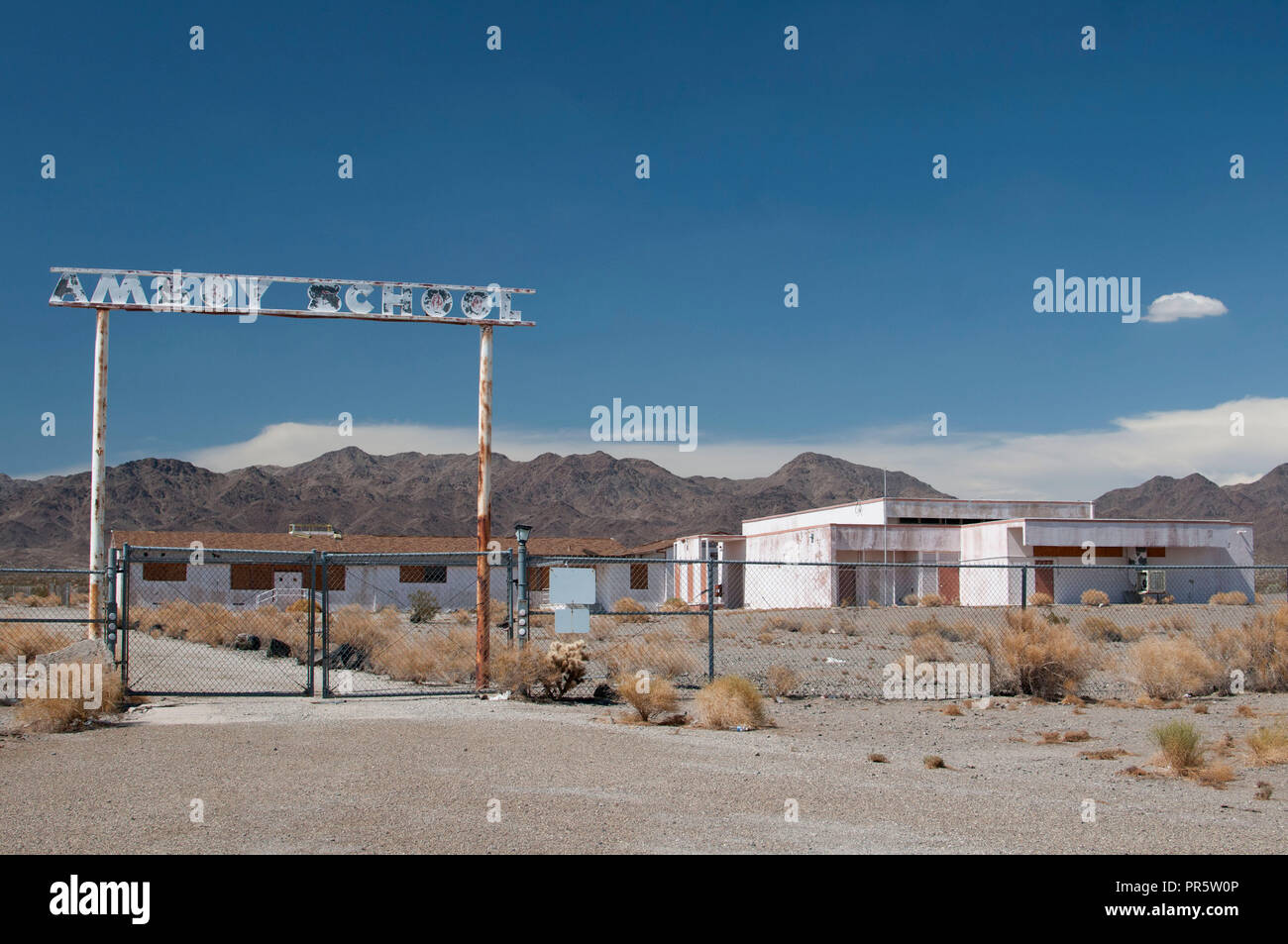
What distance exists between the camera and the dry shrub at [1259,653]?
→ 16.6 meters

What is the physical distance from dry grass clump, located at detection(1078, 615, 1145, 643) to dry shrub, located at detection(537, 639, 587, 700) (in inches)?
618

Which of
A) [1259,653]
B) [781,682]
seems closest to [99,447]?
[781,682]

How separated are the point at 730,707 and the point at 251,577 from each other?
148 ft

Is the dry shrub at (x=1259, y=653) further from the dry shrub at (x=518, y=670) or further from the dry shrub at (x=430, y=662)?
the dry shrub at (x=430, y=662)

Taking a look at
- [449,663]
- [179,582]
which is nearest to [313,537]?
[179,582]

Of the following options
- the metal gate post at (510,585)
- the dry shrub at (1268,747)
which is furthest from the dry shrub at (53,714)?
the dry shrub at (1268,747)

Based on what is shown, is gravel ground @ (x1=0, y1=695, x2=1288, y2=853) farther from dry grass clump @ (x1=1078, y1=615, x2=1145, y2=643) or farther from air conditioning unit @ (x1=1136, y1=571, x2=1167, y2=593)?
air conditioning unit @ (x1=1136, y1=571, x2=1167, y2=593)

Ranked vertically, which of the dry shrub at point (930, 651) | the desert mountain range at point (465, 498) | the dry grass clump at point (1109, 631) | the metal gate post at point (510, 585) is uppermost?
the desert mountain range at point (465, 498)

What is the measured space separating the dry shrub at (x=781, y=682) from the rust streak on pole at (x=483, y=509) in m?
4.25

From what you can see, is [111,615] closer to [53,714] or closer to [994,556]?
[53,714]

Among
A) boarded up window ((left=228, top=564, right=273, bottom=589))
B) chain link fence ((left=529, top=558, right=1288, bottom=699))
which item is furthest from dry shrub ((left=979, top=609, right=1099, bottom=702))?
boarded up window ((left=228, top=564, right=273, bottom=589))

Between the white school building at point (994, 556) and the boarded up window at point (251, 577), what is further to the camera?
the boarded up window at point (251, 577)

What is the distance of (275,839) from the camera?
22.7 feet

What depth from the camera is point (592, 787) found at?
8.78m
